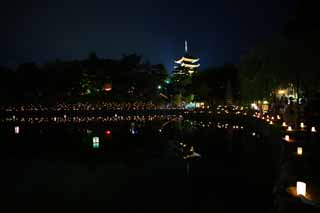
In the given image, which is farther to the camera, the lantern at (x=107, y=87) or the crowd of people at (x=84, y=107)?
the lantern at (x=107, y=87)

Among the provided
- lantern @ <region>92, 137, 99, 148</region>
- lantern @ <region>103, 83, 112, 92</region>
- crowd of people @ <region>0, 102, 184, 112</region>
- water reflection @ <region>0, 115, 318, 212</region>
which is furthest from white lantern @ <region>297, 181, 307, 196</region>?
lantern @ <region>103, 83, 112, 92</region>

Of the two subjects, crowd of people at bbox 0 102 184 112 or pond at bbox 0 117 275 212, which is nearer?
pond at bbox 0 117 275 212

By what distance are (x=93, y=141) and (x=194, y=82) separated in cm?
2046

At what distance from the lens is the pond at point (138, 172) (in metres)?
7.29

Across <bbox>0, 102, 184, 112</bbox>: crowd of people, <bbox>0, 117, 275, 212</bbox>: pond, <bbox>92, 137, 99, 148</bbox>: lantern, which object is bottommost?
<bbox>0, 117, 275, 212</bbox>: pond

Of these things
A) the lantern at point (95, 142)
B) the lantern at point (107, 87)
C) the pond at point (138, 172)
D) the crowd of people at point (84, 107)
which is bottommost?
the pond at point (138, 172)

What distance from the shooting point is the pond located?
729cm

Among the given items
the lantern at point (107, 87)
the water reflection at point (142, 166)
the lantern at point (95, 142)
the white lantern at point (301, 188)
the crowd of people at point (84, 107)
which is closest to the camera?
the white lantern at point (301, 188)

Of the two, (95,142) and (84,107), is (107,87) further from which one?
(95,142)

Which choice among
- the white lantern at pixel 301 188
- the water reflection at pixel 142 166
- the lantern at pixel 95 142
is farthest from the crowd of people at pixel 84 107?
the white lantern at pixel 301 188

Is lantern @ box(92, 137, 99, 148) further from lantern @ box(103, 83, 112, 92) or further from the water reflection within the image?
lantern @ box(103, 83, 112, 92)

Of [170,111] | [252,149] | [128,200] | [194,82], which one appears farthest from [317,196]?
[194,82]

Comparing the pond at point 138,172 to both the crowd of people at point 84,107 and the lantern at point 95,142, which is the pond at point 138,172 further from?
the crowd of people at point 84,107

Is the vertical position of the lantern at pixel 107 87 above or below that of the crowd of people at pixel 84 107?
above
